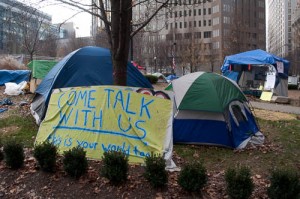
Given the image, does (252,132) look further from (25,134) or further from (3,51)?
(3,51)

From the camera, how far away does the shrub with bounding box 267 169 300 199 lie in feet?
15.3

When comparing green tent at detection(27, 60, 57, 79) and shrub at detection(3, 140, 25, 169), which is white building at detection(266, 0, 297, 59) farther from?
shrub at detection(3, 140, 25, 169)

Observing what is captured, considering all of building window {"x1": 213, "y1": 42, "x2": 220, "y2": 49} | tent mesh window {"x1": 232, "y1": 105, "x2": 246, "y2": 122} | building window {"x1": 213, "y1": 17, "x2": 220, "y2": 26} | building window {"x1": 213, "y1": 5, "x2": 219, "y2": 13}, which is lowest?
tent mesh window {"x1": 232, "y1": 105, "x2": 246, "y2": 122}

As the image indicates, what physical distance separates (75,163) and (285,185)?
2885mm

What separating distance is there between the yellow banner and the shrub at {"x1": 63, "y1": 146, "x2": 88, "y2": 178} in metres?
0.67

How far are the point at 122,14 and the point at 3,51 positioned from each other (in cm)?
5075

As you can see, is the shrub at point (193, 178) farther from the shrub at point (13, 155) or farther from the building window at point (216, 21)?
the building window at point (216, 21)

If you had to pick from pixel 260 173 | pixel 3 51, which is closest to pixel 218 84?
pixel 260 173

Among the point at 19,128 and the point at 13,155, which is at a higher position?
the point at 13,155

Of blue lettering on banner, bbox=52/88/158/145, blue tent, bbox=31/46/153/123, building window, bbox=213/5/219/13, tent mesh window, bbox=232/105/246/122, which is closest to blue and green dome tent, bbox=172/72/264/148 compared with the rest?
tent mesh window, bbox=232/105/246/122

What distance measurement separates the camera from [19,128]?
9.95 metres

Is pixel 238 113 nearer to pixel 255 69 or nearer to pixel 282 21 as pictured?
pixel 255 69

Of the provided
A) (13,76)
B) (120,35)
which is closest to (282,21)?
(13,76)

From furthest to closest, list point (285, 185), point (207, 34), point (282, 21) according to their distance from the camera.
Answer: point (282, 21), point (207, 34), point (285, 185)
